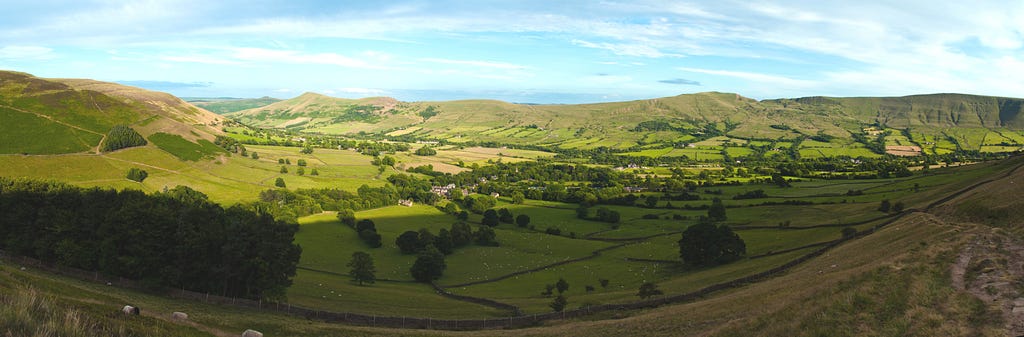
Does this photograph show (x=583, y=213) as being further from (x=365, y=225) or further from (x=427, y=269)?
(x=427, y=269)

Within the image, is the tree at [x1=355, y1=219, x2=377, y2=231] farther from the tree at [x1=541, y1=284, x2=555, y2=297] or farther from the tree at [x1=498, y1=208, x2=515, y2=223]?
the tree at [x1=541, y1=284, x2=555, y2=297]

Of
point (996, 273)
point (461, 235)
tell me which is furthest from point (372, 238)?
point (996, 273)

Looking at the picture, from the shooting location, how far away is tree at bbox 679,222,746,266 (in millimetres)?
72000

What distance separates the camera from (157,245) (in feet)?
175

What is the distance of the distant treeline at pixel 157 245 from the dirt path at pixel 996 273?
5731 cm

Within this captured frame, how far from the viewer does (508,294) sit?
67.9m

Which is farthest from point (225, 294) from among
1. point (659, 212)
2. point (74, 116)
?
point (74, 116)

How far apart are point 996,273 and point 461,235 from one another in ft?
282

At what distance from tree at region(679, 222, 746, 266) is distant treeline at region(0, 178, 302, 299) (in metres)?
55.3

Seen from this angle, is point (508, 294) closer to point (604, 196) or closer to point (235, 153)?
point (604, 196)

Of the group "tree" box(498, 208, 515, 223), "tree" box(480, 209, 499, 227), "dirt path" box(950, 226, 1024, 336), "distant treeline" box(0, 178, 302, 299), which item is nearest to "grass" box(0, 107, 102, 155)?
"distant treeline" box(0, 178, 302, 299)

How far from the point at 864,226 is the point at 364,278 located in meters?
72.3

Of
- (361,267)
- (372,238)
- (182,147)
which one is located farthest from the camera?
(182,147)

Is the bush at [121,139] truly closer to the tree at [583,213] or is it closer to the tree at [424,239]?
the tree at [424,239]
